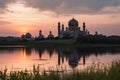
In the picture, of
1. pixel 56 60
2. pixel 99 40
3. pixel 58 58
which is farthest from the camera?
pixel 99 40

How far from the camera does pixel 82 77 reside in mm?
15930

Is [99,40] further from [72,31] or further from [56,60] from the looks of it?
[56,60]

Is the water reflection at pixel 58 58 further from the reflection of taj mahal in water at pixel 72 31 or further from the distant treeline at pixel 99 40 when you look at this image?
the reflection of taj mahal in water at pixel 72 31

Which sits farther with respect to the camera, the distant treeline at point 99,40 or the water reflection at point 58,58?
the distant treeline at point 99,40

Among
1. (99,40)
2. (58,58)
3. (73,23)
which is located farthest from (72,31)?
(58,58)

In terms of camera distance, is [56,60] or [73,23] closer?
[56,60]

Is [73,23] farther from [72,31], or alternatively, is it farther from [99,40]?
[99,40]

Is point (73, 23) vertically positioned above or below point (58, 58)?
above

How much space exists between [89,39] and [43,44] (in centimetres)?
3289

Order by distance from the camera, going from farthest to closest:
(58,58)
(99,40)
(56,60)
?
(99,40)
(58,58)
(56,60)

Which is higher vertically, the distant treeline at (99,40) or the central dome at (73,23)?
the central dome at (73,23)

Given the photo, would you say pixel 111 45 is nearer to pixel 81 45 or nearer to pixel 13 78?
pixel 81 45

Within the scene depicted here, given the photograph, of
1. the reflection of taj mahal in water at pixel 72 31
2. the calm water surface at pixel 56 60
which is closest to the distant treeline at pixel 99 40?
the reflection of taj mahal in water at pixel 72 31

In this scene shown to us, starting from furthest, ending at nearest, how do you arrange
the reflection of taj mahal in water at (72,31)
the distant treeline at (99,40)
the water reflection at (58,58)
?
the reflection of taj mahal in water at (72,31)
the distant treeline at (99,40)
the water reflection at (58,58)
